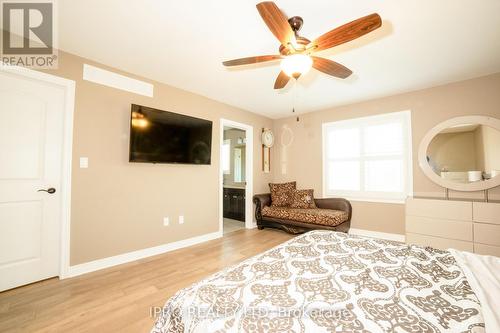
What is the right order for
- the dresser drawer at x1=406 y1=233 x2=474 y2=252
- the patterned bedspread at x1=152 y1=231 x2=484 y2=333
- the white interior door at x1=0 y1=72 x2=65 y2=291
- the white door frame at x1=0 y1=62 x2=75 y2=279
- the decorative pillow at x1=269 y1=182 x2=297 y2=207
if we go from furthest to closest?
1. the decorative pillow at x1=269 y1=182 x2=297 y2=207
2. the dresser drawer at x1=406 y1=233 x2=474 y2=252
3. the white door frame at x1=0 y1=62 x2=75 y2=279
4. the white interior door at x1=0 y1=72 x2=65 y2=291
5. the patterned bedspread at x1=152 y1=231 x2=484 y2=333

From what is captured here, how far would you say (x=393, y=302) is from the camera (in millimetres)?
934

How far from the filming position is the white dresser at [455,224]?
104 inches

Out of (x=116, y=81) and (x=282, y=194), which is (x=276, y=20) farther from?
(x=282, y=194)

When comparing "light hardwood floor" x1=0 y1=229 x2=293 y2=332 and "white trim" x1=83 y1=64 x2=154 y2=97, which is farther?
"white trim" x1=83 y1=64 x2=154 y2=97

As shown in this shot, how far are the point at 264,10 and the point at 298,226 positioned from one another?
3.44 metres

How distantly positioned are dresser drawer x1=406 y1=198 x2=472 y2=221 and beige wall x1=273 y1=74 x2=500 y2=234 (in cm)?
54

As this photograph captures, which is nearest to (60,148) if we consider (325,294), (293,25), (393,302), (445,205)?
(293,25)

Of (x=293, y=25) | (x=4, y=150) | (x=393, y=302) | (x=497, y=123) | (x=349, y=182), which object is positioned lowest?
(x=393, y=302)

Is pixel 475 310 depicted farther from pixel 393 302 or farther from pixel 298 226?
pixel 298 226

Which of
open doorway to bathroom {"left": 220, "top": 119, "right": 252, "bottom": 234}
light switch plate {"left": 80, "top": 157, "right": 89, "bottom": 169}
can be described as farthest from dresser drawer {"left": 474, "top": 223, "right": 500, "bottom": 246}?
light switch plate {"left": 80, "top": 157, "right": 89, "bottom": 169}

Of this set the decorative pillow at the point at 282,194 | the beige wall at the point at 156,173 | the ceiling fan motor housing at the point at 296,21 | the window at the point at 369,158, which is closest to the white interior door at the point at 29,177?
the beige wall at the point at 156,173

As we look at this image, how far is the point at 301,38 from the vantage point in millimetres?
1717
